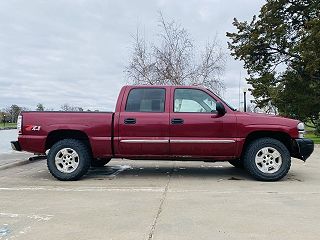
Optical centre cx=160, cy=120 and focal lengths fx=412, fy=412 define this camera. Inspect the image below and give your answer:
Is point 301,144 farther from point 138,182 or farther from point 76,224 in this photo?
point 76,224

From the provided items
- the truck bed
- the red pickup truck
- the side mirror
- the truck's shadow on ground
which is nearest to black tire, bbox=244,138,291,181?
the red pickup truck

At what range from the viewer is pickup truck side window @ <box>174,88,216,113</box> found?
27.3 ft

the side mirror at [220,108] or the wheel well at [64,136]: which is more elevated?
the side mirror at [220,108]

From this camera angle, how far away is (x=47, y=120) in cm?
835

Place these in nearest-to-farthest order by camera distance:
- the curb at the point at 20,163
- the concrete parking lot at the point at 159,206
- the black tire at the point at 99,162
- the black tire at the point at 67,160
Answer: the concrete parking lot at the point at 159,206, the black tire at the point at 67,160, the black tire at the point at 99,162, the curb at the point at 20,163

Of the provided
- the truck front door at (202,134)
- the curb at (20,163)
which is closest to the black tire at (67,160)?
the truck front door at (202,134)

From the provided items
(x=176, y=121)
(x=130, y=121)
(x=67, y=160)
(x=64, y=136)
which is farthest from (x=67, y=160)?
(x=176, y=121)

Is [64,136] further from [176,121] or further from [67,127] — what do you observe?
[176,121]

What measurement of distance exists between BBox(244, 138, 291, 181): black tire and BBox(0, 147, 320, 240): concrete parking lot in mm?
205

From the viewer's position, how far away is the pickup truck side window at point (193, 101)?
8.32 meters

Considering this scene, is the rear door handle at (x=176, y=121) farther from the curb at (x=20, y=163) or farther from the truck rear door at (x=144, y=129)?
the curb at (x=20, y=163)

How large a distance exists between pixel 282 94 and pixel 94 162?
21.7 m

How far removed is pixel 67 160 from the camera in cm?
834

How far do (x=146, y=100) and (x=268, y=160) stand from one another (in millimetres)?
2730
